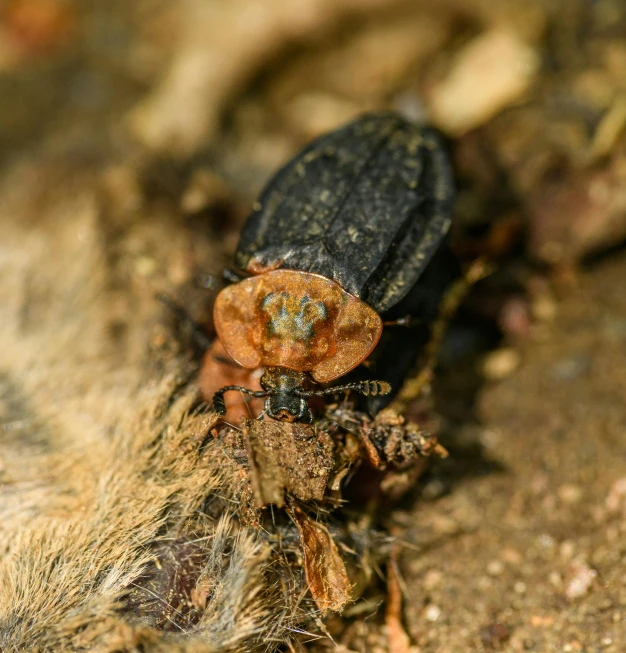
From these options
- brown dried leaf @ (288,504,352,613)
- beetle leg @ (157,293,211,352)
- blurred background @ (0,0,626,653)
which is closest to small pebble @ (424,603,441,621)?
blurred background @ (0,0,626,653)

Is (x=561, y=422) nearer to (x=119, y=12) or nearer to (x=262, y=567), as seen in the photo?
(x=262, y=567)

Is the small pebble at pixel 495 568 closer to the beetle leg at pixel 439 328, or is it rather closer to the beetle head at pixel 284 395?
the beetle leg at pixel 439 328

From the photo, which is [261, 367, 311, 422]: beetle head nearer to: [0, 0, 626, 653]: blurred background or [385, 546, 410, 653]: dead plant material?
[0, 0, 626, 653]: blurred background

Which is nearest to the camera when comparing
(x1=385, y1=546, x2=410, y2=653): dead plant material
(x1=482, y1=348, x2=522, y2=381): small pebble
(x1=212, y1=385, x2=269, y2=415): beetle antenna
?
(x1=212, y1=385, x2=269, y2=415): beetle antenna

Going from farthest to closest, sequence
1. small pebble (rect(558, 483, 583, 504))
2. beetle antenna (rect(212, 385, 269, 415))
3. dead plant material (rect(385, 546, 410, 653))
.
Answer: small pebble (rect(558, 483, 583, 504)) < dead plant material (rect(385, 546, 410, 653)) < beetle antenna (rect(212, 385, 269, 415))

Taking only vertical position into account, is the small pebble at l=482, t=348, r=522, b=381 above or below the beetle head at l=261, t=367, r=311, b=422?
below

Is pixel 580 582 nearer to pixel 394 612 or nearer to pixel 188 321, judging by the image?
pixel 394 612

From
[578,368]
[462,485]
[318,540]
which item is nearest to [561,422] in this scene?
[578,368]

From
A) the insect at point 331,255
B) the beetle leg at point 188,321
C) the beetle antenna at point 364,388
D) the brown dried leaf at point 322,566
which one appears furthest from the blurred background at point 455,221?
the beetle antenna at point 364,388
